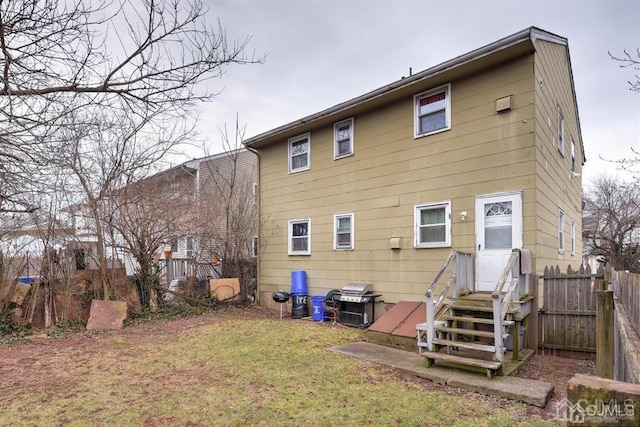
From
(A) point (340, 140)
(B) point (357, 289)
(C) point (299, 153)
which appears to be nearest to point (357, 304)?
(B) point (357, 289)

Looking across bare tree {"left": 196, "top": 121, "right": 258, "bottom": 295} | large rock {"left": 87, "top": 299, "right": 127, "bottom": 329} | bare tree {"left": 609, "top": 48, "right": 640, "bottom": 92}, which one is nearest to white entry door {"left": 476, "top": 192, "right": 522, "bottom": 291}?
bare tree {"left": 609, "top": 48, "right": 640, "bottom": 92}

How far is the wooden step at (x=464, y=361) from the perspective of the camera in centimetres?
495

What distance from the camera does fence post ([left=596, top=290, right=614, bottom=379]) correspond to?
10.3 feet

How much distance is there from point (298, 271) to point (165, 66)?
738cm

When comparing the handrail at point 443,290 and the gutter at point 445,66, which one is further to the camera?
the gutter at point 445,66

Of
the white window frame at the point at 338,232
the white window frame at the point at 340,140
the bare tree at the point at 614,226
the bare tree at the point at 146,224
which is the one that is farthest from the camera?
the bare tree at the point at 614,226

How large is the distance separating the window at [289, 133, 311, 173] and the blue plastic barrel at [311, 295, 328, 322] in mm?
3787

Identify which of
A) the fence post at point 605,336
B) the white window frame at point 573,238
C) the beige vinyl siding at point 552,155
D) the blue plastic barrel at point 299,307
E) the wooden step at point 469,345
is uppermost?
the beige vinyl siding at point 552,155

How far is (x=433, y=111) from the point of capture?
827 cm

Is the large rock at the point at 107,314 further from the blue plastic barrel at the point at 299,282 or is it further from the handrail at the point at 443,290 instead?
the handrail at the point at 443,290

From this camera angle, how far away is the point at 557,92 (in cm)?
883

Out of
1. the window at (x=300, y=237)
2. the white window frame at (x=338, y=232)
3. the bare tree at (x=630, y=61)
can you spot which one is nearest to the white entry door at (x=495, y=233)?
the bare tree at (x=630, y=61)

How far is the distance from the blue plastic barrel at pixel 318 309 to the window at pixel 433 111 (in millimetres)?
4803

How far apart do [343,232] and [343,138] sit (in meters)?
2.56
